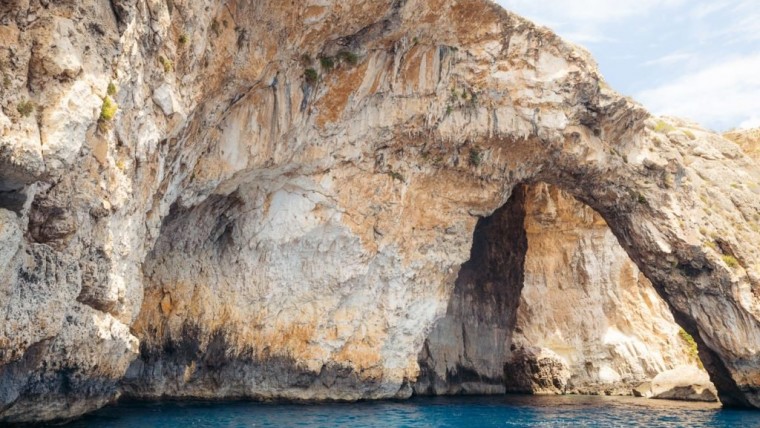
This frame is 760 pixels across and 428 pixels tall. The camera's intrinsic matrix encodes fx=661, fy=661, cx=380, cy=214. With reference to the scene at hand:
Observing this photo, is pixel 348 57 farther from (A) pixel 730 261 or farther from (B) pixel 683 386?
(B) pixel 683 386

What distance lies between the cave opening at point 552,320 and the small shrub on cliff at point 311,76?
599 inches

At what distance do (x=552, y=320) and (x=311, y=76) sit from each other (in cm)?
2405

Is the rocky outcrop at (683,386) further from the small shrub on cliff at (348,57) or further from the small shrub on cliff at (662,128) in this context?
the small shrub on cliff at (348,57)

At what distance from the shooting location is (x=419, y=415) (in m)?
20.8

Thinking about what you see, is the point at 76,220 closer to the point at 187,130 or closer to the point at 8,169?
the point at 8,169

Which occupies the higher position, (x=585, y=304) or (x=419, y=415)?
(x=585, y=304)

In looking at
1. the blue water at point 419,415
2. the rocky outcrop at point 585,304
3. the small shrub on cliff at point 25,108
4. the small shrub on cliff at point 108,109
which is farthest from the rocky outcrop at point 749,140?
the small shrub on cliff at point 25,108

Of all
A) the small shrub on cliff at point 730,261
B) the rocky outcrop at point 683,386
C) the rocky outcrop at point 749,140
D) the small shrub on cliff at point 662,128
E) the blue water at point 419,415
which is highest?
the rocky outcrop at point 749,140

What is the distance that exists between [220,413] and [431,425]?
229 inches

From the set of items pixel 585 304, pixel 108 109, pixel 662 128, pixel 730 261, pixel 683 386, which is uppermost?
pixel 662 128

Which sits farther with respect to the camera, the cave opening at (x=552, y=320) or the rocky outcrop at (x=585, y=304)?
the rocky outcrop at (x=585, y=304)

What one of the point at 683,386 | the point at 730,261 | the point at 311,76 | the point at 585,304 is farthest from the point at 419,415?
the point at 585,304

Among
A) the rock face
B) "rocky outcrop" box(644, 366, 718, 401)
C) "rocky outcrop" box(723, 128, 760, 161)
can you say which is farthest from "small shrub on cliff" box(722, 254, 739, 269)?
"rocky outcrop" box(723, 128, 760, 161)

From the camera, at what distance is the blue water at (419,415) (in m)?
16.5
